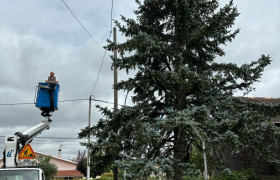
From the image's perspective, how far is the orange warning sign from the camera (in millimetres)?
6695

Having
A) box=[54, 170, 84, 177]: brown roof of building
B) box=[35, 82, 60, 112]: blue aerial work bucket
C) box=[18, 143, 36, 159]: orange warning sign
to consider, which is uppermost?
box=[35, 82, 60, 112]: blue aerial work bucket

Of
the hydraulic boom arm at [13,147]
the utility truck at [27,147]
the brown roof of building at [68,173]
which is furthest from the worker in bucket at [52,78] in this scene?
the brown roof of building at [68,173]

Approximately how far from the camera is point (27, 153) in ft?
22.0

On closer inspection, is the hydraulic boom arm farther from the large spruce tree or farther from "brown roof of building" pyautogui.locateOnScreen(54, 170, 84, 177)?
"brown roof of building" pyautogui.locateOnScreen(54, 170, 84, 177)

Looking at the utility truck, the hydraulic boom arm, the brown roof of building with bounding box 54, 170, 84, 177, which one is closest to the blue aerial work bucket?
the utility truck

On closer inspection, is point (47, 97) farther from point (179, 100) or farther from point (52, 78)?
point (179, 100)

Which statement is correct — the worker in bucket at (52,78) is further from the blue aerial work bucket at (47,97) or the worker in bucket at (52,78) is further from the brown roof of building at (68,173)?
the brown roof of building at (68,173)

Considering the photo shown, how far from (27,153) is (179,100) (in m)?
5.34

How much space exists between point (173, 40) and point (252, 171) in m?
9.26

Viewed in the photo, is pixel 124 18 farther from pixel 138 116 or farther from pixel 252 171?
pixel 252 171

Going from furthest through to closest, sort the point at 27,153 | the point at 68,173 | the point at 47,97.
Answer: the point at 68,173 → the point at 47,97 → the point at 27,153

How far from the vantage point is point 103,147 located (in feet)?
27.8

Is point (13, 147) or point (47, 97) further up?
point (47, 97)

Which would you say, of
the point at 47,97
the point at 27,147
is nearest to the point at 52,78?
the point at 47,97
